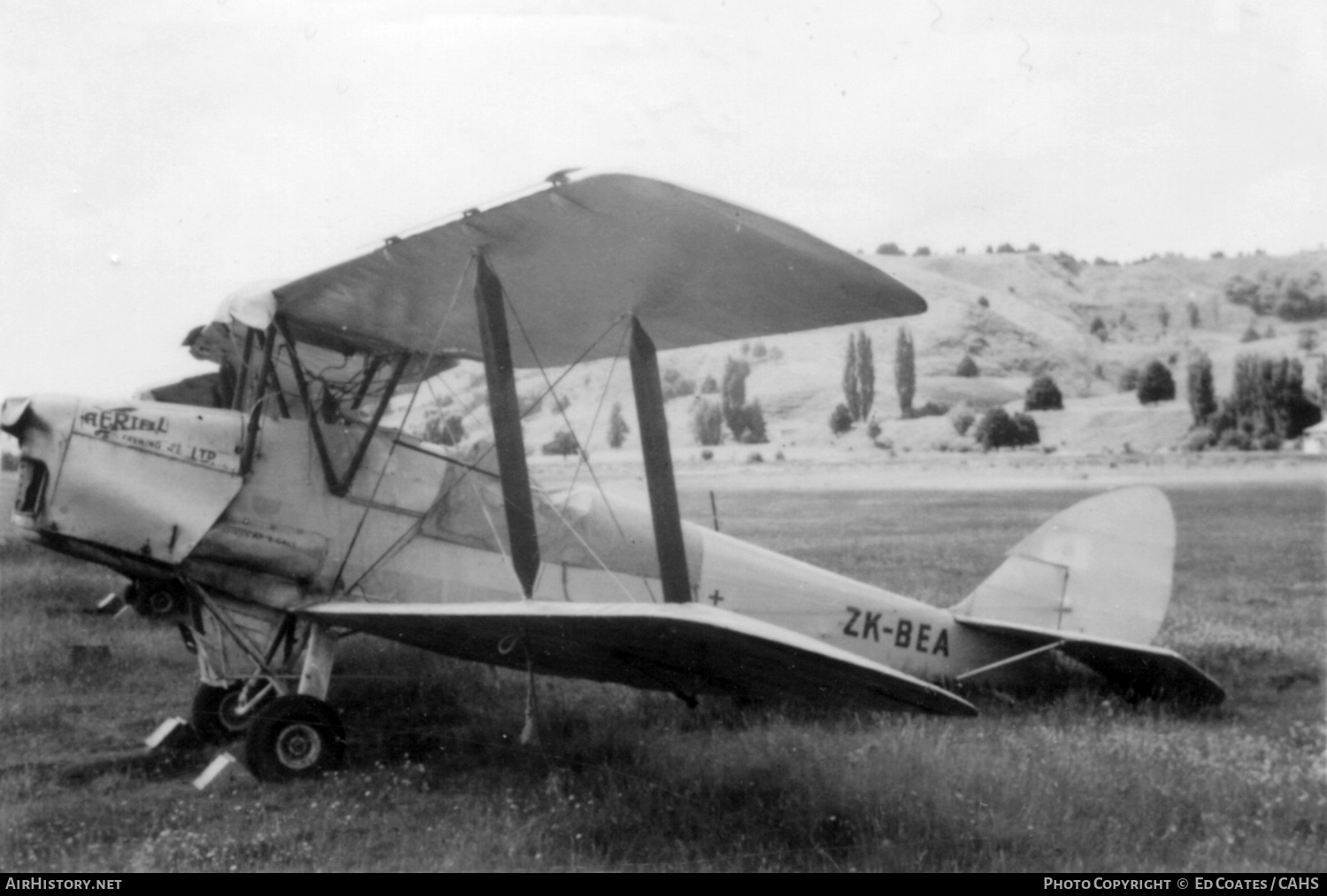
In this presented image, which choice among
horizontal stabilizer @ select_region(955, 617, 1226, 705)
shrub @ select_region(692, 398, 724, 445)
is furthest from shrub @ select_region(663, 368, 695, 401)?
horizontal stabilizer @ select_region(955, 617, 1226, 705)

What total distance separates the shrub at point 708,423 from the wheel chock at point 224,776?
2541cm

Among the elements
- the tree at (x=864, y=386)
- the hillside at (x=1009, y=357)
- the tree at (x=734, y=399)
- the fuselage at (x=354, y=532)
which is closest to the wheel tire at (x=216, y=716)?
the fuselage at (x=354, y=532)

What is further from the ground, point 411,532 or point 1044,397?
point 1044,397

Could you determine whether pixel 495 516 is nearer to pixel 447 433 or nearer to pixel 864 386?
pixel 447 433

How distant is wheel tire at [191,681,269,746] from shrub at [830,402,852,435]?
28.1 metres

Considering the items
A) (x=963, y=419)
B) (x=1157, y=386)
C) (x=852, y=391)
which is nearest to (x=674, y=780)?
(x=1157, y=386)

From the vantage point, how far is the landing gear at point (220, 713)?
5.49 metres

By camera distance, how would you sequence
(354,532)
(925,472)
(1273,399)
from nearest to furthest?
(354,532) → (1273,399) → (925,472)

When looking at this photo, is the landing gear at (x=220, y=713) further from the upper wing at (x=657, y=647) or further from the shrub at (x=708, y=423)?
the shrub at (x=708, y=423)

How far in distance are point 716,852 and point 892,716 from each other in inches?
93.2

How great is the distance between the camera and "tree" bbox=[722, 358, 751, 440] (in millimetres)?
29938

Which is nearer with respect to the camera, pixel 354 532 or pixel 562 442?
pixel 354 532

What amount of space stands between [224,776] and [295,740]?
0.32 m

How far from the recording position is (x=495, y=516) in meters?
5.50
